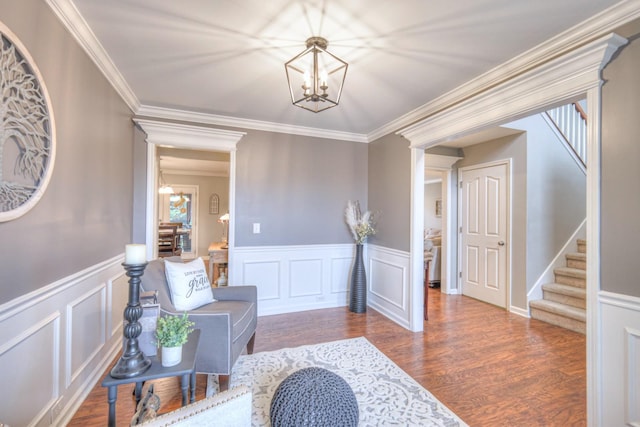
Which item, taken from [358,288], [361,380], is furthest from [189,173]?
[361,380]

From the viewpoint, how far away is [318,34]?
187 centimetres

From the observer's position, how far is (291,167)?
378 centimetres

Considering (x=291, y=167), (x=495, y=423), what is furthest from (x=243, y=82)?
(x=495, y=423)

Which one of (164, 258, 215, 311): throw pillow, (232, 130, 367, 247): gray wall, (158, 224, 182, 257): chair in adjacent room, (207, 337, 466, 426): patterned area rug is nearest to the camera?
(207, 337, 466, 426): patterned area rug

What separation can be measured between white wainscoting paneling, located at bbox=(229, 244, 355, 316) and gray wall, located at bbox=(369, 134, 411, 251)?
2.16 ft

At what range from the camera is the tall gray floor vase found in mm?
3723

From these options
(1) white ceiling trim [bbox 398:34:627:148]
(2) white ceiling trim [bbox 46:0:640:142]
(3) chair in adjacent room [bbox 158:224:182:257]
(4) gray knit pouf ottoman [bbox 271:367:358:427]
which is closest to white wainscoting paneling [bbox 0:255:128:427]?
(4) gray knit pouf ottoman [bbox 271:367:358:427]

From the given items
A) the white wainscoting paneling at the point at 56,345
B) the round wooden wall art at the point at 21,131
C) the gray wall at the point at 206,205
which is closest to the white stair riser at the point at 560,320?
the white wainscoting paneling at the point at 56,345

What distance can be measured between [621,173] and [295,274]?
10.3 feet

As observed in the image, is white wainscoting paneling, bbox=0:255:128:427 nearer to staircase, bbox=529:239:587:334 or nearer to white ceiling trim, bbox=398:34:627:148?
white ceiling trim, bbox=398:34:627:148

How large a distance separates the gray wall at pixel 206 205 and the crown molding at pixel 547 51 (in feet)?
21.7

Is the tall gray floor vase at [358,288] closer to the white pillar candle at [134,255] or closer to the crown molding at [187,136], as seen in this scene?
the crown molding at [187,136]

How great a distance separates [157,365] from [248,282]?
222cm

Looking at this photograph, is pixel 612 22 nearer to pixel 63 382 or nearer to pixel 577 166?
pixel 577 166
